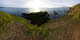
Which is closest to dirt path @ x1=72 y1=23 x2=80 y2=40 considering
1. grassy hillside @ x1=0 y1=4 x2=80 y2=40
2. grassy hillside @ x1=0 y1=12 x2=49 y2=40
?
grassy hillside @ x1=0 y1=4 x2=80 y2=40

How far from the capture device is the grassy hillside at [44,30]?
18.3ft

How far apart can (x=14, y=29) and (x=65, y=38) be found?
2.30m

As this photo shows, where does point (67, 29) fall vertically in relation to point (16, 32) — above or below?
above

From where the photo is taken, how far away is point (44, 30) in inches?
238

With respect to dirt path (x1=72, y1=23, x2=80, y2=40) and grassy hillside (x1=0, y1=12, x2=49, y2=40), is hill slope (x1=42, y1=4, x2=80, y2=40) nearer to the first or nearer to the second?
dirt path (x1=72, y1=23, x2=80, y2=40)

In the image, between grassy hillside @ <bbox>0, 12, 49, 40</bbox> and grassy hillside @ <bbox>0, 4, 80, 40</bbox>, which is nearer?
grassy hillside @ <bbox>0, 4, 80, 40</bbox>

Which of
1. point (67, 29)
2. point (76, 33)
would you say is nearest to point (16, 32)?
point (67, 29)

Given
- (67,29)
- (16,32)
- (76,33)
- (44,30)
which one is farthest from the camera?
(44,30)

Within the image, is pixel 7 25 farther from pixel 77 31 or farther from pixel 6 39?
pixel 77 31

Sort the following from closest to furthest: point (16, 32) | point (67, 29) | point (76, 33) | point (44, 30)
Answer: point (76, 33) < point (67, 29) < point (16, 32) < point (44, 30)

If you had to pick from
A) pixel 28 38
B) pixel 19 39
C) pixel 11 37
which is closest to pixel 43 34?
pixel 28 38

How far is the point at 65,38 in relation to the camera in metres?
5.69

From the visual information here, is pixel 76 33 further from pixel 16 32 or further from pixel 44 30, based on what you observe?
pixel 16 32

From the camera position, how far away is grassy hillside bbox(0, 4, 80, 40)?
18.3 feet
